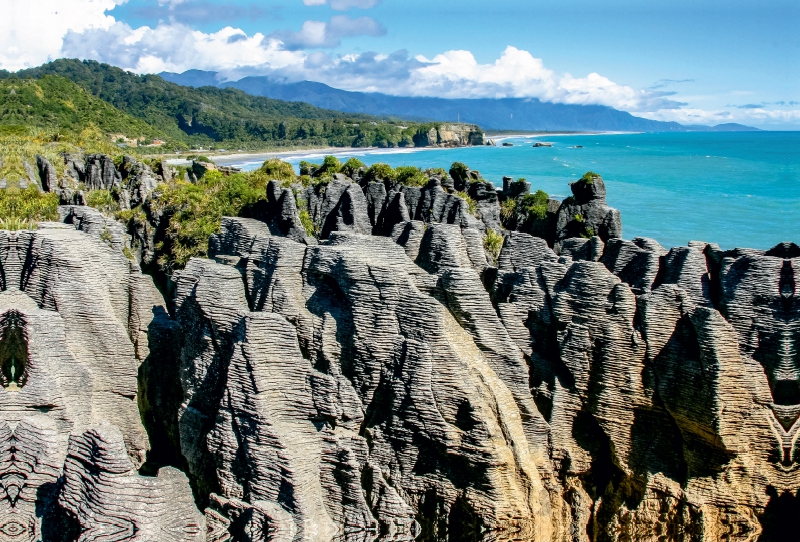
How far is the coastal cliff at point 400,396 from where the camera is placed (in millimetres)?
8391

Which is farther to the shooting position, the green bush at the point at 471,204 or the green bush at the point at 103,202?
the green bush at the point at 103,202

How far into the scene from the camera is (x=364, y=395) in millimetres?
9172

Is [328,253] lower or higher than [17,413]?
higher

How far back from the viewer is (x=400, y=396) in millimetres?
8859

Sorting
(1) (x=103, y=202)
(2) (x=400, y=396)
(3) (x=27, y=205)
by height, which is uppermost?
(3) (x=27, y=205)

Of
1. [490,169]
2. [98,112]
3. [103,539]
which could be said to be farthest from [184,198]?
[490,169]

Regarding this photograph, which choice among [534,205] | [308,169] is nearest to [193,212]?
[308,169]

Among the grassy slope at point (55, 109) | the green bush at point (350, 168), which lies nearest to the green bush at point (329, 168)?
the green bush at point (350, 168)

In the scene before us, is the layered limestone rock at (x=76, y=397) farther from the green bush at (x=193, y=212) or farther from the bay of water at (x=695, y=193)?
the bay of water at (x=695, y=193)

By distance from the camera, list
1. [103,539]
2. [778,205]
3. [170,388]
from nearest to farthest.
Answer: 1. [103,539]
2. [170,388]
3. [778,205]

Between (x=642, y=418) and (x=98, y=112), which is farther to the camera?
(x=98, y=112)

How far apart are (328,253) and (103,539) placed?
472cm

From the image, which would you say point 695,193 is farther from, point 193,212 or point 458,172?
point 193,212

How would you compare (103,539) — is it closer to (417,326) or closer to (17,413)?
(17,413)
